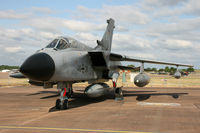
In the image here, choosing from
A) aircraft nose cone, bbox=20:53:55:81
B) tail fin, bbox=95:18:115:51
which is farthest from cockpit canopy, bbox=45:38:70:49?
tail fin, bbox=95:18:115:51

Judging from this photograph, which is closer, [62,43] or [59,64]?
[59,64]

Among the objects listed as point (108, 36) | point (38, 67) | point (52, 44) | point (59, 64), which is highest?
point (108, 36)

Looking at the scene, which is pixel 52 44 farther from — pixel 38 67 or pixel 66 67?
pixel 38 67

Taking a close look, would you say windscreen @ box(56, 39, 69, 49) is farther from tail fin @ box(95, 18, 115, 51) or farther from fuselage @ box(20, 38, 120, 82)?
tail fin @ box(95, 18, 115, 51)

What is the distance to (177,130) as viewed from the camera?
5.50m

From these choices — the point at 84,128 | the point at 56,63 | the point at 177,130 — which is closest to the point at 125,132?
the point at 84,128

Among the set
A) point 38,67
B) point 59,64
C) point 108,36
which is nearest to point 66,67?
point 59,64

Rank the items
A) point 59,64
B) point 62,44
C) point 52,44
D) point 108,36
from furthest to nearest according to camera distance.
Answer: point 108,36 < point 62,44 < point 52,44 < point 59,64

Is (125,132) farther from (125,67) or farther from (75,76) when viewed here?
(125,67)

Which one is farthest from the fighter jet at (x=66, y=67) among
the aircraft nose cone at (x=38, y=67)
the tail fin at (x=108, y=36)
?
the tail fin at (x=108, y=36)

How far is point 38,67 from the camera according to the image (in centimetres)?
675

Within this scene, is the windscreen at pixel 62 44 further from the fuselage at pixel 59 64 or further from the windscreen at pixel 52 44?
the windscreen at pixel 52 44

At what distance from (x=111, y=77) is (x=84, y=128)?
7.60 meters

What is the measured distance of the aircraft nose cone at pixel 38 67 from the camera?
22.1 feet
